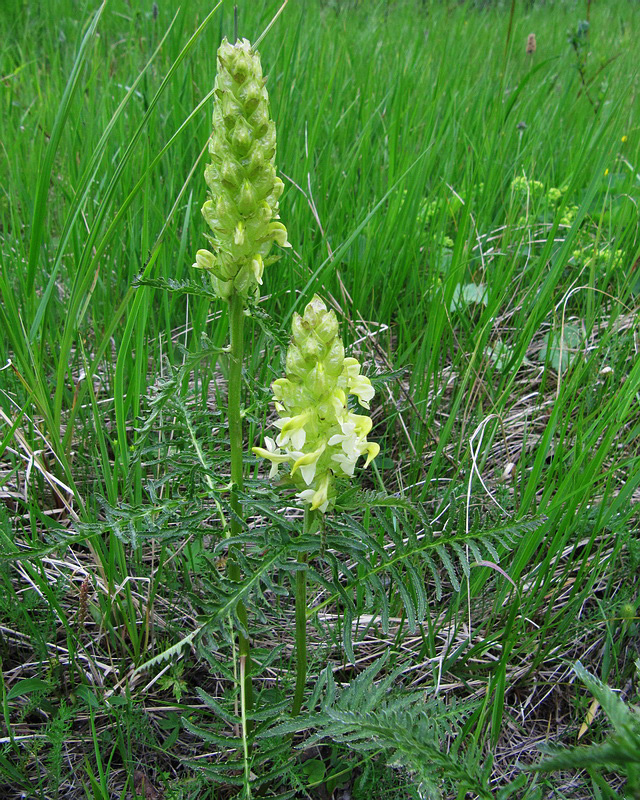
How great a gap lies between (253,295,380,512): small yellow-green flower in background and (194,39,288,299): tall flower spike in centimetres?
20

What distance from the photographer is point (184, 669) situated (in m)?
1.54

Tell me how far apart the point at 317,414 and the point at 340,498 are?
16cm

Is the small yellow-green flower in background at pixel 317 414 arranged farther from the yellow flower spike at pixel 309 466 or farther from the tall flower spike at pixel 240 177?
the tall flower spike at pixel 240 177

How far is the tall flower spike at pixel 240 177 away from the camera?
1086mm

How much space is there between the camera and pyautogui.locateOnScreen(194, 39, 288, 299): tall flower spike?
109 cm

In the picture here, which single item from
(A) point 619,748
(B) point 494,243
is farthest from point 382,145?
(A) point 619,748

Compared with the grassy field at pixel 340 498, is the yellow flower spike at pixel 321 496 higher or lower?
higher

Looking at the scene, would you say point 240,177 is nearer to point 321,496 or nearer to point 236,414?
point 236,414

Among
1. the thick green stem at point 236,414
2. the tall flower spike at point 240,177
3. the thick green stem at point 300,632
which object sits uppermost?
the tall flower spike at point 240,177

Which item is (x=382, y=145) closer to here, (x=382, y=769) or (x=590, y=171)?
(x=590, y=171)

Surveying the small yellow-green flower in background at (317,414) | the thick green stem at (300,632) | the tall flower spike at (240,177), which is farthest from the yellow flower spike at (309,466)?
the tall flower spike at (240,177)

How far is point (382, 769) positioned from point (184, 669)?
540 mm

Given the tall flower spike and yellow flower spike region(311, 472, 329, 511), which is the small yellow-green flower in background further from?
the tall flower spike

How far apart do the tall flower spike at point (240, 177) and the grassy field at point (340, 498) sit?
4.5 inches
